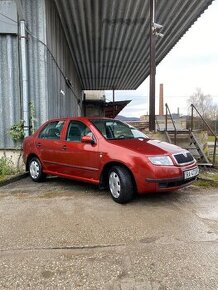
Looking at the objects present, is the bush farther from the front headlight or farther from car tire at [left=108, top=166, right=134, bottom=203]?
the front headlight

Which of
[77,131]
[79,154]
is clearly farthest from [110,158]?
[77,131]

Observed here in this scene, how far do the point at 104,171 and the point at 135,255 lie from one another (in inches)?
97.0

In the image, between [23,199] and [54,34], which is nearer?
[23,199]

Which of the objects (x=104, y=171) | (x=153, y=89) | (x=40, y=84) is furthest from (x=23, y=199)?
(x=153, y=89)

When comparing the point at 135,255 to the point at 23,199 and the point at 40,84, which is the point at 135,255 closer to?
the point at 23,199

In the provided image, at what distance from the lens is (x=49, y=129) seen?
706cm

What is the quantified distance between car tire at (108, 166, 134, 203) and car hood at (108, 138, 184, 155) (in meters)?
0.42

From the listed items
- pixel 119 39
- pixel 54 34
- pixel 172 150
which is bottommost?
pixel 172 150

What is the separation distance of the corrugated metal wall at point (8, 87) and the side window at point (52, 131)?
2098 mm

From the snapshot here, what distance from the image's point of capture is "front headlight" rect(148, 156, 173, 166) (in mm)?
4977

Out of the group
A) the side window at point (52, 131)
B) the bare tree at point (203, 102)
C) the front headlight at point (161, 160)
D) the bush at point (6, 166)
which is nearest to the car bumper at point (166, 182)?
the front headlight at point (161, 160)

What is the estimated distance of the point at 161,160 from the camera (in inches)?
198

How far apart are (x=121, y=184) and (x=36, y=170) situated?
287cm

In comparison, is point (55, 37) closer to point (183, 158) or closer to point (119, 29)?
point (119, 29)
